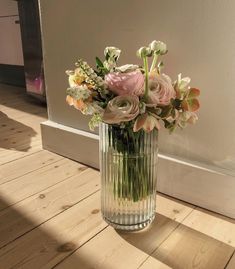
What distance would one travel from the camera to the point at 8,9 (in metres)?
2.74

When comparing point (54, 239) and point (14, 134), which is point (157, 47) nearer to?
point (54, 239)

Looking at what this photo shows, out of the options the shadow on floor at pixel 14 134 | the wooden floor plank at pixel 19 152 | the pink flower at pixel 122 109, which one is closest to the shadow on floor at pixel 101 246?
the pink flower at pixel 122 109

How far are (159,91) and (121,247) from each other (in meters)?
0.40

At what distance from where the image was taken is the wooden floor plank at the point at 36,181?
1036 mm

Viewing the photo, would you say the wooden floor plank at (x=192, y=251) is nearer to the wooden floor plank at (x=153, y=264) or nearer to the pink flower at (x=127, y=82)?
the wooden floor plank at (x=153, y=264)

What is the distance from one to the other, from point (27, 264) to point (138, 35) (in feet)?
2.35

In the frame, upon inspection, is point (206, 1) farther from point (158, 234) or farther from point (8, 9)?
point (8, 9)

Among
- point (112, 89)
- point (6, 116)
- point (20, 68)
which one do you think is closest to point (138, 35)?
point (112, 89)

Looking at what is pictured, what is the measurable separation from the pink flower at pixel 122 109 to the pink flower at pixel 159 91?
0.12 feet

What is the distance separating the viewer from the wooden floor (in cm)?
75

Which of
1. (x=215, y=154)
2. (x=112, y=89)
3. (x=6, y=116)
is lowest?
(x=6, y=116)

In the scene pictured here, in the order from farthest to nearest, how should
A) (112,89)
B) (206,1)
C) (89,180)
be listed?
1. (89,180)
2. (206,1)
3. (112,89)

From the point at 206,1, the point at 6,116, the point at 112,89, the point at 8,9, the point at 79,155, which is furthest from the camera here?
the point at 8,9

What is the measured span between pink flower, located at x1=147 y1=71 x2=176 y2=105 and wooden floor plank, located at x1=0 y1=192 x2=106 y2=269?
1.31 ft
